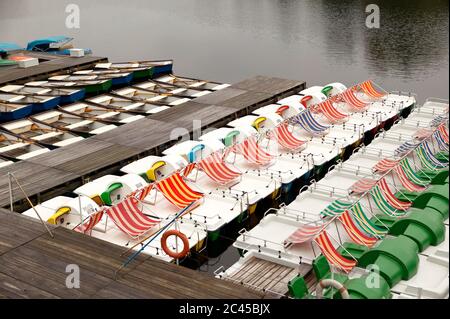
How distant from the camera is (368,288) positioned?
40.0 feet

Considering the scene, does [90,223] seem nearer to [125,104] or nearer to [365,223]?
[365,223]

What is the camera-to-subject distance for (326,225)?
1485 cm

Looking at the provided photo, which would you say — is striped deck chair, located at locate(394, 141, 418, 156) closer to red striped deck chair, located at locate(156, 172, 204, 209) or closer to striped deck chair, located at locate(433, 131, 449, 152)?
striped deck chair, located at locate(433, 131, 449, 152)

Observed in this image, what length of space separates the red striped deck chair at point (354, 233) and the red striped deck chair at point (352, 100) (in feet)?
36.2

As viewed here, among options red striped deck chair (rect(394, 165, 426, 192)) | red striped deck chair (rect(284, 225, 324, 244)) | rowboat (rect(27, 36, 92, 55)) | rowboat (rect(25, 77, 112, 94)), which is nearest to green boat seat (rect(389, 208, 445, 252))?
red striped deck chair (rect(284, 225, 324, 244))

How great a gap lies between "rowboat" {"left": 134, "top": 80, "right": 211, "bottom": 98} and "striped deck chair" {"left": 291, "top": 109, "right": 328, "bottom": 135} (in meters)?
6.78

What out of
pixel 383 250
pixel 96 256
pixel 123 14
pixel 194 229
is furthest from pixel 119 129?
pixel 123 14

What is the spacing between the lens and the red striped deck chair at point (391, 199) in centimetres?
1666

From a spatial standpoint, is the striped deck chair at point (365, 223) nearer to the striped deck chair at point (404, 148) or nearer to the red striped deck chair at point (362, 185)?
the red striped deck chair at point (362, 185)

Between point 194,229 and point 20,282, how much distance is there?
17.1ft

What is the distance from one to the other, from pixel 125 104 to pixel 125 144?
6.79 metres

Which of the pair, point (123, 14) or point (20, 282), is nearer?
point (20, 282)

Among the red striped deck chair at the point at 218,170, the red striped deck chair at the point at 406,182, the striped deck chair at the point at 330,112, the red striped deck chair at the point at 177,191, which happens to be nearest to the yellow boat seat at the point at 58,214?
the red striped deck chair at the point at 177,191
